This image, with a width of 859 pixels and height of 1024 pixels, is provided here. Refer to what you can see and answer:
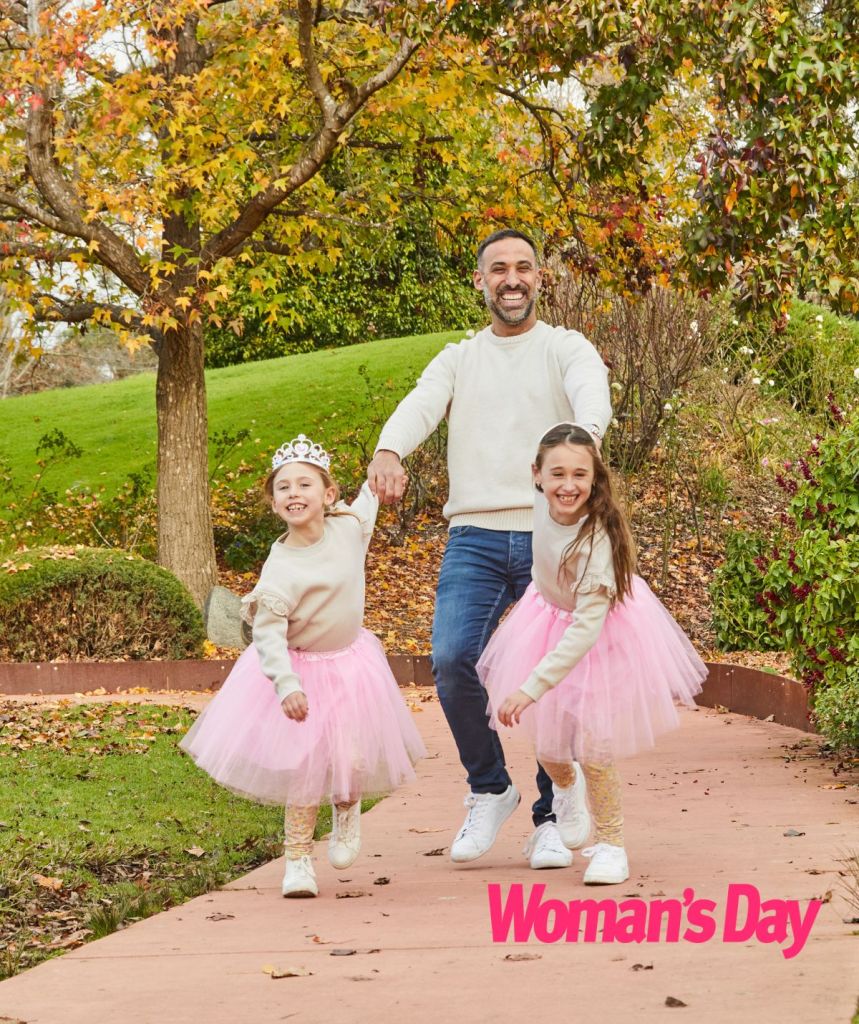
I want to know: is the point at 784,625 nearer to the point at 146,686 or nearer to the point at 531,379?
the point at 531,379

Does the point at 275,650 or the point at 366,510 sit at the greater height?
the point at 366,510

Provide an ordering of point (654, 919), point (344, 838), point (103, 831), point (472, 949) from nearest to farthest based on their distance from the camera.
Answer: point (472, 949) → point (654, 919) → point (344, 838) → point (103, 831)

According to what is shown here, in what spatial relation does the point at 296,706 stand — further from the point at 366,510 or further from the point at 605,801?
the point at 605,801

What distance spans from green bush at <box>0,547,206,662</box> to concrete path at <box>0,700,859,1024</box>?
568cm

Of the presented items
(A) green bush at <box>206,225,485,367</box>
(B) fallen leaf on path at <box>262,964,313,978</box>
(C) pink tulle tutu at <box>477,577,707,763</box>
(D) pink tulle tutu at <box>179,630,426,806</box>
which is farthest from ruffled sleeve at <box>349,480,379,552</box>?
(A) green bush at <box>206,225,485,367</box>

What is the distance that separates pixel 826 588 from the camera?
6.40 m

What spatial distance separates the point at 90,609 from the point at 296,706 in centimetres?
716

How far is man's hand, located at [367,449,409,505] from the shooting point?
4473 mm

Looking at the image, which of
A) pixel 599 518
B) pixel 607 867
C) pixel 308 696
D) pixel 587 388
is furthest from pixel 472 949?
pixel 587 388

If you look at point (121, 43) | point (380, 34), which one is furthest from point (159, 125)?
point (380, 34)

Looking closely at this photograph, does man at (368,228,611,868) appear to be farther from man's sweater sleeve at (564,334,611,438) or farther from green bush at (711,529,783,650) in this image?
green bush at (711,529,783,650)

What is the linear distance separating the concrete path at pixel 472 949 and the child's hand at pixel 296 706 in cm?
58

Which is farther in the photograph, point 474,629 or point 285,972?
point 474,629

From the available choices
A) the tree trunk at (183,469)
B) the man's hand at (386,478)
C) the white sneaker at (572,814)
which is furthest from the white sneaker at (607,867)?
the tree trunk at (183,469)
